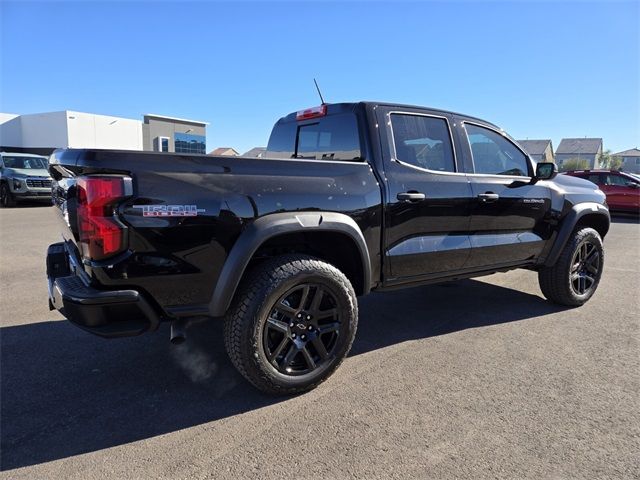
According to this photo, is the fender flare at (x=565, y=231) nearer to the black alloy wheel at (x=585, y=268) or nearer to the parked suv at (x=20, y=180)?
the black alloy wheel at (x=585, y=268)

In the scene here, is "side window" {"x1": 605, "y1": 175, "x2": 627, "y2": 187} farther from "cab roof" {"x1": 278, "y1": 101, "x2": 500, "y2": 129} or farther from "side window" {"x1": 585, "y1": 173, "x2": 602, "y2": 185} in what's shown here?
"cab roof" {"x1": 278, "y1": 101, "x2": 500, "y2": 129}

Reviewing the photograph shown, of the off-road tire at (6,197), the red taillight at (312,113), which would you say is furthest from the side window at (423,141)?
the off-road tire at (6,197)

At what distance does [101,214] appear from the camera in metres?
2.35

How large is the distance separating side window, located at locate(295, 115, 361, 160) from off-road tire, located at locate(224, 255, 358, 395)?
1.01m

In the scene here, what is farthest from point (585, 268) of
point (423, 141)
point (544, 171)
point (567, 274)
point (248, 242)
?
point (248, 242)

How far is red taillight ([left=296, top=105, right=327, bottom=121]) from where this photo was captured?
385 centimetres

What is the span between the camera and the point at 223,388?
10.1 ft

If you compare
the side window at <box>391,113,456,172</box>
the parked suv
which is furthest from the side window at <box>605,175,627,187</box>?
the parked suv

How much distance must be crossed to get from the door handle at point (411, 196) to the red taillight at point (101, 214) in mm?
1922

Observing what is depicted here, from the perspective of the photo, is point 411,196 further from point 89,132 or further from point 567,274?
point 89,132

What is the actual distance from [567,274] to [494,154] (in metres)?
1.57

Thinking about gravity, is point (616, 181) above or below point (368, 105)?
below

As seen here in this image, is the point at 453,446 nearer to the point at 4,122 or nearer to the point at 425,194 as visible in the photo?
the point at 425,194

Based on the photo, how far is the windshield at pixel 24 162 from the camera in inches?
599
